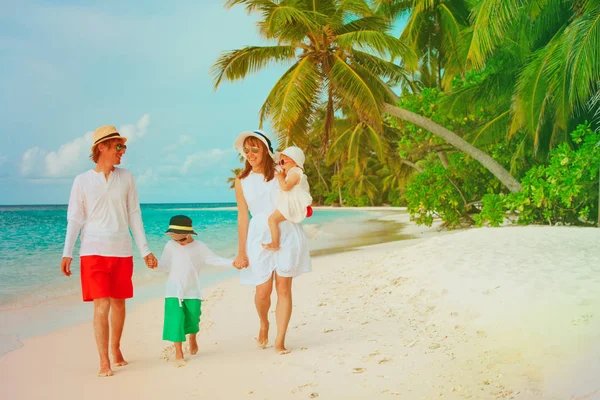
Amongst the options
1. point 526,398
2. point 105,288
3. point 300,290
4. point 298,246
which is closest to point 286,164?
Answer: point 298,246

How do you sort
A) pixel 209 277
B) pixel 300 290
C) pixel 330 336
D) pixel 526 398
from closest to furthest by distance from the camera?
pixel 526 398 → pixel 330 336 → pixel 300 290 → pixel 209 277

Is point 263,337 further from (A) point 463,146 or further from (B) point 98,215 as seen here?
(A) point 463,146

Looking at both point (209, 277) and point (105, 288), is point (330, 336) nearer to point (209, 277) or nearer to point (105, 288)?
point (105, 288)

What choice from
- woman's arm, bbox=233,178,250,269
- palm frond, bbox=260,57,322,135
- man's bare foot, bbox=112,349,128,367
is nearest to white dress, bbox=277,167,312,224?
woman's arm, bbox=233,178,250,269

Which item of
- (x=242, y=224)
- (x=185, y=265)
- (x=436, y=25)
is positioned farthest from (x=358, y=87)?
(x=185, y=265)

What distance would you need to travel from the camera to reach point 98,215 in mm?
3699

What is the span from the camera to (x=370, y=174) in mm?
45125

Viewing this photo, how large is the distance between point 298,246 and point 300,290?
3.10 meters

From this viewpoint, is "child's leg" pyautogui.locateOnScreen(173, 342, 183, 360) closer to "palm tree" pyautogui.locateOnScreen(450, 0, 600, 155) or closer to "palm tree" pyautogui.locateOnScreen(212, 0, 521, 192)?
"palm tree" pyautogui.locateOnScreen(450, 0, 600, 155)

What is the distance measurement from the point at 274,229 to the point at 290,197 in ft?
0.81

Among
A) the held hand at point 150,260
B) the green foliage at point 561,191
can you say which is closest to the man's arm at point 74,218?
the held hand at point 150,260

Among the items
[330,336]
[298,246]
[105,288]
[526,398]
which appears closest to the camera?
[526,398]

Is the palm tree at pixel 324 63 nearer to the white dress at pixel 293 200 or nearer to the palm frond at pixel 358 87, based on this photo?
the palm frond at pixel 358 87

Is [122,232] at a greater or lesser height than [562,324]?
greater
